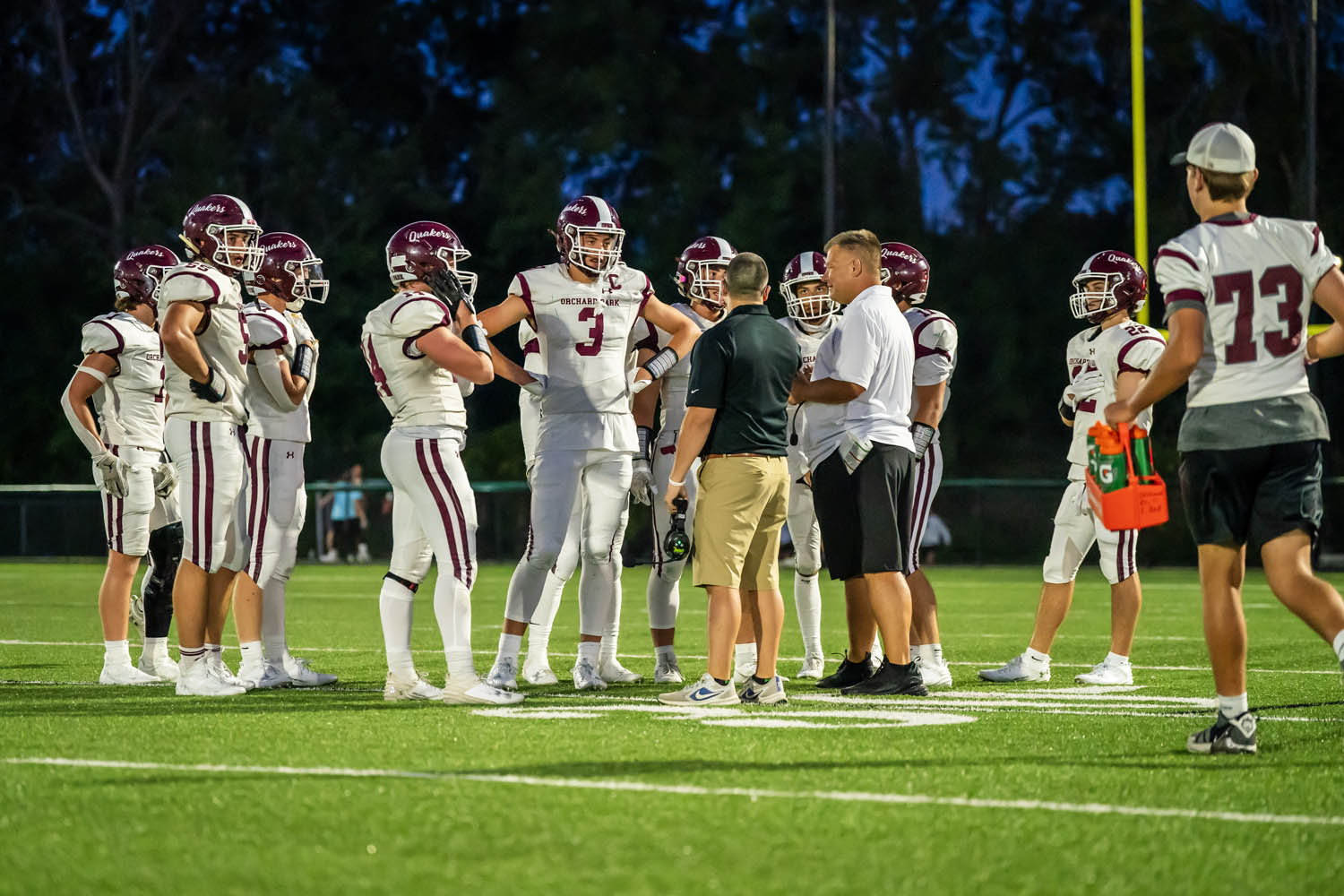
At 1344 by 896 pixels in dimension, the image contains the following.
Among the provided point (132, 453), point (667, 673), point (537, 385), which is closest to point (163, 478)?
point (132, 453)

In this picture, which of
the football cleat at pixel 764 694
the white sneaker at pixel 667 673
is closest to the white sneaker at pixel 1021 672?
the white sneaker at pixel 667 673

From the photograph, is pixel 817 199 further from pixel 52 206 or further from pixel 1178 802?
pixel 1178 802

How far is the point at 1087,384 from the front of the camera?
350 inches

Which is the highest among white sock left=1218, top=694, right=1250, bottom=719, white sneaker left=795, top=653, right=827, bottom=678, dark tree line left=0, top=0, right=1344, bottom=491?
dark tree line left=0, top=0, right=1344, bottom=491

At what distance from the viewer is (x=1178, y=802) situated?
4.89 metres

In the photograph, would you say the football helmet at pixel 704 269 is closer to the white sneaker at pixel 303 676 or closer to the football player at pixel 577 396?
the football player at pixel 577 396

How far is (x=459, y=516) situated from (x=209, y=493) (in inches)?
51.9

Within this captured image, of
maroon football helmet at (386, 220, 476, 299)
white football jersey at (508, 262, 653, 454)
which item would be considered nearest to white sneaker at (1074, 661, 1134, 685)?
white football jersey at (508, 262, 653, 454)

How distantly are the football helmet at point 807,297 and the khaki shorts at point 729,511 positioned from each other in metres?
1.95

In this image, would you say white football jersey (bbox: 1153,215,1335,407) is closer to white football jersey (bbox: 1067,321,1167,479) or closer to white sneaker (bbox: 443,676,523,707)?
white football jersey (bbox: 1067,321,1167,479)

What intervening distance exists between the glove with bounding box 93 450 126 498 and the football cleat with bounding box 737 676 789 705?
3349mm

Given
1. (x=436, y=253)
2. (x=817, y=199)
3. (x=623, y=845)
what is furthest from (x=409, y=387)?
(x=817, y=199)

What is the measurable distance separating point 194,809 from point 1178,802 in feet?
8.81

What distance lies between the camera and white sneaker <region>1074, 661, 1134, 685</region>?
849cm
